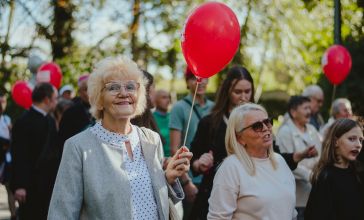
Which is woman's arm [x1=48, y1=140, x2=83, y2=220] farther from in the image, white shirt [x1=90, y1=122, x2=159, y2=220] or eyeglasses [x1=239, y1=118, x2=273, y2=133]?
eyeglasses [x1=239, y1=118, x2=273, y2=133]

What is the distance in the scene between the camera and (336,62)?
973 centimetres

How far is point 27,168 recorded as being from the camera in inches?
297

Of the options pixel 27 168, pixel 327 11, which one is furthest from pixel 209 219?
pixel 327 11

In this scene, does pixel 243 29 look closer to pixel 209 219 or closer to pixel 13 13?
pixel 13 13

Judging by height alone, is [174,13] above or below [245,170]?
above

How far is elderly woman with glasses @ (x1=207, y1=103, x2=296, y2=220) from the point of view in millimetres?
4285

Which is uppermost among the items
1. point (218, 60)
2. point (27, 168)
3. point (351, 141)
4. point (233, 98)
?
point (218, 60)

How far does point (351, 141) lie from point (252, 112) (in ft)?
4.23

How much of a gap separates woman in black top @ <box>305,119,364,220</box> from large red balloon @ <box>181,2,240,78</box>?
1.37 m

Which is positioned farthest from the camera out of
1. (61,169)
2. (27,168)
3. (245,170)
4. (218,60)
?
(27,168)

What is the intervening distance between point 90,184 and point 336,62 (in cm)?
690

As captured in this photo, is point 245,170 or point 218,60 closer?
point 245,170

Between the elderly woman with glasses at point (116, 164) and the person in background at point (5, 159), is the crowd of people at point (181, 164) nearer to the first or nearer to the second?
the elderly woman with glasses at point (116, 164)

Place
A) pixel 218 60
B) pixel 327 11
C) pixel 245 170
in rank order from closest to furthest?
pixel 245 170 < pixel 218 60 < pixel 327 11
